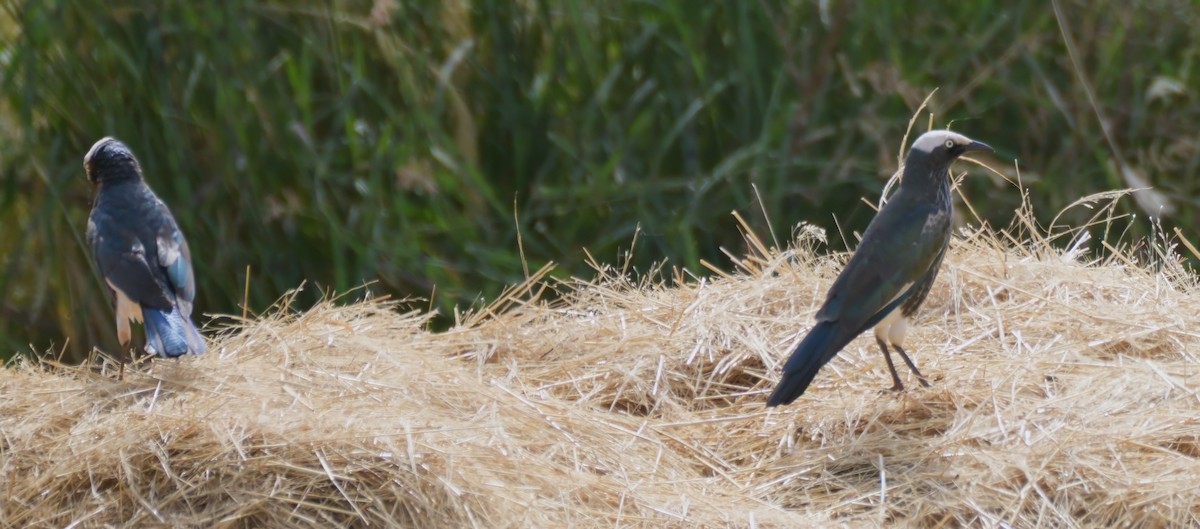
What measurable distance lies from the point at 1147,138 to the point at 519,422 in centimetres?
451

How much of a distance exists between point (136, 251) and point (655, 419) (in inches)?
59.4

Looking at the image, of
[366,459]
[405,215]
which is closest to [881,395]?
[366,459]

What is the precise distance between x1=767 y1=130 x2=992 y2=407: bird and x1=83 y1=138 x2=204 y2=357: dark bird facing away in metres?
1.49

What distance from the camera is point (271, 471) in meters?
2.75

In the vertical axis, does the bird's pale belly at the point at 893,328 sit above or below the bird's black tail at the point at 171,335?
below

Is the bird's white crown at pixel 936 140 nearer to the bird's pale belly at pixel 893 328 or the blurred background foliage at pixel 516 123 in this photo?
the bird's pale belly at pixel 893 328

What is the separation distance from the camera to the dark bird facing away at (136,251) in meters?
3.89

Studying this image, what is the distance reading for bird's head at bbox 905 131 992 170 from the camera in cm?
361

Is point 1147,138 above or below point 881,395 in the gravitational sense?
below

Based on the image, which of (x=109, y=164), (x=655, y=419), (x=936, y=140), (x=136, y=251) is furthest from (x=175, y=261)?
(x=936, y=140)

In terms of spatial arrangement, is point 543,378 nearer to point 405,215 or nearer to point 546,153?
point 405,215

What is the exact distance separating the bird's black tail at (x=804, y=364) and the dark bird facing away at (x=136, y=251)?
144 cm

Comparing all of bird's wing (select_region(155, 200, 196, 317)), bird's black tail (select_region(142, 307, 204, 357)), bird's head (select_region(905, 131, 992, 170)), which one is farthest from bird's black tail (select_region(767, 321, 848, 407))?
bird's wing (select_region(155, 200, 196, 317))

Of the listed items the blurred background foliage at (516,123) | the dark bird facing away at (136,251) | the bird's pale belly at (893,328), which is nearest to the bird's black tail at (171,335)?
the dark bird facing away at (136,251)
